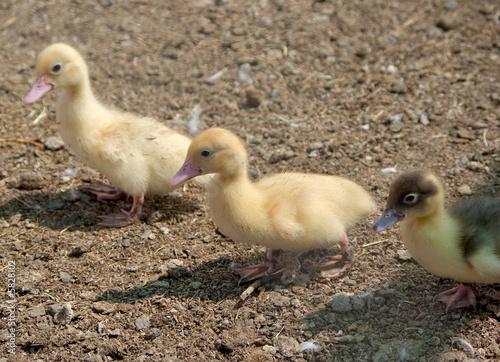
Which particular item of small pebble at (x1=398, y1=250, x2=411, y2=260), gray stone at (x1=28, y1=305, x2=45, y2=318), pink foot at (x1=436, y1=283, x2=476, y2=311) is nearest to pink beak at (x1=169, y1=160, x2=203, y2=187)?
gray stone at (x1=28, y1=305, x2=45, y2=318)

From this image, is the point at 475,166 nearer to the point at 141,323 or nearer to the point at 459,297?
the point at 459,297

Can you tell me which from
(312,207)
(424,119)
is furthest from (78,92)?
(424,119)

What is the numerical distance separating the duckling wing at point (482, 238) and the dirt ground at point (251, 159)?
48 centimetres

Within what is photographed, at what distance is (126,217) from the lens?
15.9ft

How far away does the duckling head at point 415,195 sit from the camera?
348cm

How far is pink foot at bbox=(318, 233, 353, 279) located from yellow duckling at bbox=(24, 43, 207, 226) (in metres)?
1.49

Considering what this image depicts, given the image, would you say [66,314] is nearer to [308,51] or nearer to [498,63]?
[308,51]

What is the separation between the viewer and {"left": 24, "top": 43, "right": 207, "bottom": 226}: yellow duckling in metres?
4.68

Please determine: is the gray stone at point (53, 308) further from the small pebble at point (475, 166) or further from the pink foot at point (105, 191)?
the small pebble at point (475, 166)

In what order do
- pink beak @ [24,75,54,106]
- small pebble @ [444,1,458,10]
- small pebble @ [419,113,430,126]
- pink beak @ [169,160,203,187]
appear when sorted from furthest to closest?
small pebble @ [444,1,458,10] → small pebble @ [419,113,430,126] → pink beak @ [24,75,54,106] → pink beak @ [169,160,203,187]

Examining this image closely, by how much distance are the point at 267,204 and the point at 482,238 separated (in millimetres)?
1401

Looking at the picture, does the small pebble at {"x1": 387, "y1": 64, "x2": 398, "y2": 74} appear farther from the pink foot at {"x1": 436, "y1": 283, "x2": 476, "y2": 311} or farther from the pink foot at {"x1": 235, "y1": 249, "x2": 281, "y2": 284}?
the pink foot at {"x1": 436, "y1": 283, "x2": 476, "y2": 311}

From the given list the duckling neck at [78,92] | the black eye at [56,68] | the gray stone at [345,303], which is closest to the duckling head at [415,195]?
the gray stone at [345,303]

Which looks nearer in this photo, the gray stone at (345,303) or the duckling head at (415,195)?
the duckling head at (415,195)
